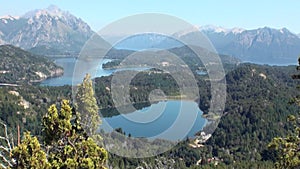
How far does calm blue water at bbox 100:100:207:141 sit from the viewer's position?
70.2ft

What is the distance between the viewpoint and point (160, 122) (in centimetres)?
4388

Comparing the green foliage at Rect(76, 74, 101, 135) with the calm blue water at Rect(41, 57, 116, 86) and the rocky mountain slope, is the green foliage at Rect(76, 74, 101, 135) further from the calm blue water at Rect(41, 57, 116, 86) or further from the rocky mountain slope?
the rocky mountain slope

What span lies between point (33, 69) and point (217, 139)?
100106 mm

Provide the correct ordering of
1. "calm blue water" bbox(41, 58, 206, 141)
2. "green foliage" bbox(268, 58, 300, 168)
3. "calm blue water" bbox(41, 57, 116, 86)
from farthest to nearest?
"calm blue water" bbox(41, 57, 116, 86)
"calm blue water" bbox(41, 58, 206, 141)
"green foliage" bbox(268, 58, 300, 168)

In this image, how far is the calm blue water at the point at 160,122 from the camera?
21406mm

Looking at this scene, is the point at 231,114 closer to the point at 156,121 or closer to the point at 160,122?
the point at 156,121

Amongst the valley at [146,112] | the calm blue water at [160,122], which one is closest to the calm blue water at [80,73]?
the valley at [146,112]

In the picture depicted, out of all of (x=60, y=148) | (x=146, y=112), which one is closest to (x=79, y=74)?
(x=146, y=112)

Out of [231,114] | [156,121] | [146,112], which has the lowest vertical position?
[231,114]

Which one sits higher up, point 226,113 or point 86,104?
point 86,104

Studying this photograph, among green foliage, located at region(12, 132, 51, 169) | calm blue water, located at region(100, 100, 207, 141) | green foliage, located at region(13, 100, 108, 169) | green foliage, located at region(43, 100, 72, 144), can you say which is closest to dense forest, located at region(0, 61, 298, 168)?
calm blue water, located at region(100, 100, 207, 141)

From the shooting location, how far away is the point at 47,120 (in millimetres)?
8375

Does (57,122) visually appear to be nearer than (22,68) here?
Yes

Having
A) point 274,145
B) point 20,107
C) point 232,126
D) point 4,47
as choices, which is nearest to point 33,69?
point 4,47
